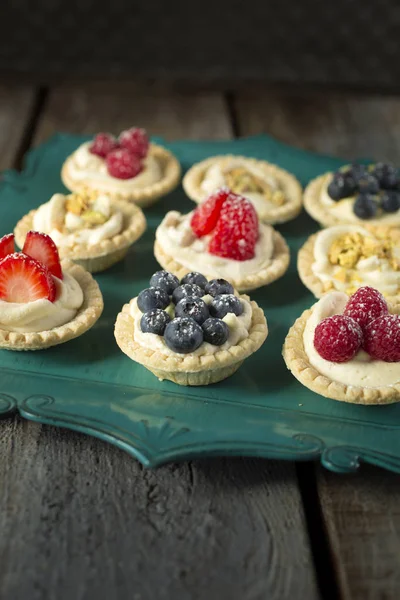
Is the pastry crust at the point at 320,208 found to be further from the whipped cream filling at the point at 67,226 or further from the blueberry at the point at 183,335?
the blueberry at the point at 183,335

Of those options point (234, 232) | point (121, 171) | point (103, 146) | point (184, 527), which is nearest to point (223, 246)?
point (234, 232)

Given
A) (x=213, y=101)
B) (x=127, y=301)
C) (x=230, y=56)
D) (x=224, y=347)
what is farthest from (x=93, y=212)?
(x=230, y=56)

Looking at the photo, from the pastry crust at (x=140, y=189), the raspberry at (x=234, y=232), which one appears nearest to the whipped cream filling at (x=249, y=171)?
the pastry crust at (x=140, y=189)

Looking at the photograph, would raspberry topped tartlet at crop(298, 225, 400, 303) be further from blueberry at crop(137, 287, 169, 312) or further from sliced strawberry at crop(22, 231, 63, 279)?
sliced strawberry at crop(22, 231, 63, 279)

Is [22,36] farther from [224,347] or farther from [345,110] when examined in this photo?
[224,347]

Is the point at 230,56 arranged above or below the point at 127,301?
above
